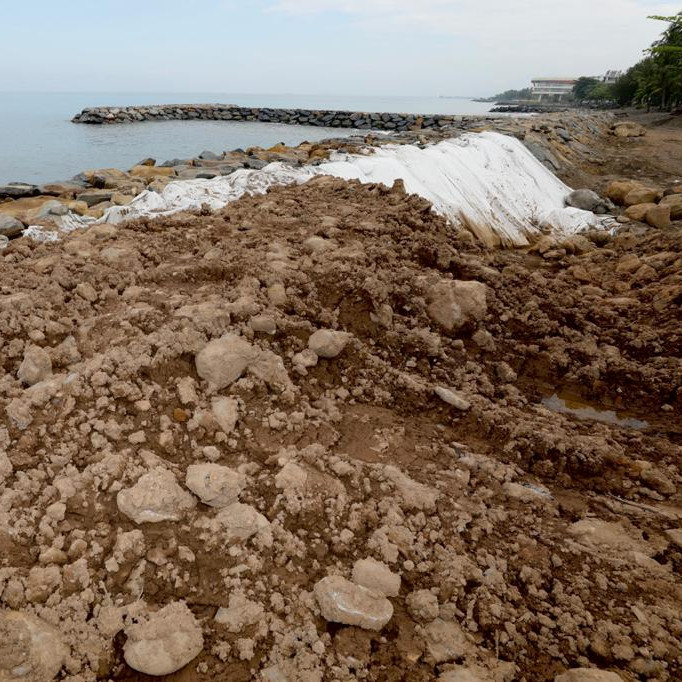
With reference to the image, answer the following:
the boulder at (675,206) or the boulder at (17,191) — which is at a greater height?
the boulder at (17,191)

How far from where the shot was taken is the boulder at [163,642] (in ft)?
4.94

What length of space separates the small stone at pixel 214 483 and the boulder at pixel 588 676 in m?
1.32

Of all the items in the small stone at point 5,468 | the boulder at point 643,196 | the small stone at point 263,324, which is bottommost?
the small stone at point 5,468

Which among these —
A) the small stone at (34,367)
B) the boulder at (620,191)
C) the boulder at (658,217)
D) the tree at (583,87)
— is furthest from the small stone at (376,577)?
the tree at (583,87)

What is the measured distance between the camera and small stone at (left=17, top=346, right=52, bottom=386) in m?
2.37

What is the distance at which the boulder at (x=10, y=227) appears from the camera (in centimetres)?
425

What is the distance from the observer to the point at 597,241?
7160mm

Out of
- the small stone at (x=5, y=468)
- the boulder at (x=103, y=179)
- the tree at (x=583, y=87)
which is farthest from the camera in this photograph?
the tree at (x=583, y=87)

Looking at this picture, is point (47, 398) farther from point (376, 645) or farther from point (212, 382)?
point (376, 645)

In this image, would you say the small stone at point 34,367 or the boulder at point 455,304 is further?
the boulder at point 455,304

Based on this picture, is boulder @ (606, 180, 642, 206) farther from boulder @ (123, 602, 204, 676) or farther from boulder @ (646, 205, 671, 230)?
boulder @ (123, 602, 204, 676)

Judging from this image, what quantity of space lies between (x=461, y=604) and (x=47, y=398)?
1.99m

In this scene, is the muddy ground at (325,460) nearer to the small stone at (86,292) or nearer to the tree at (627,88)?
the small stone at (86,292)

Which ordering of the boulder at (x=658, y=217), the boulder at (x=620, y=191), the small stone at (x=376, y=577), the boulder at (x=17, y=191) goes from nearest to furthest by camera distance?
the small stone at (x=376, y=577)
the boulder at (x=17, y=191)
the boulder at (x=658, y=217)
the boulder at (x=620, y=191)
